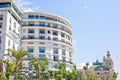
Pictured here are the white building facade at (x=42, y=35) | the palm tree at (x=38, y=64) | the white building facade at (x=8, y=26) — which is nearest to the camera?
the palm tree at (x=38, y=64)

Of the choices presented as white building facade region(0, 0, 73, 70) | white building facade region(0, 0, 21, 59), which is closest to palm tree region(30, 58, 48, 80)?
white building facade region(0, 0, 21, 59)

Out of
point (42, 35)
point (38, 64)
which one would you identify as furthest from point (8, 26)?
point (38, 64)

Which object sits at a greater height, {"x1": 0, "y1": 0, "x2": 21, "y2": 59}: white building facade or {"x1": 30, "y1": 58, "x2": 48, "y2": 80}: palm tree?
{"x1": 0, "y1": 0, "x2": 21, "y2": 59}: white building facade

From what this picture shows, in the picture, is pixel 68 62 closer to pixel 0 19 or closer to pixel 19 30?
pixel 19 30

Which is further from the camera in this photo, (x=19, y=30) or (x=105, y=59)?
(x=105, y=59)

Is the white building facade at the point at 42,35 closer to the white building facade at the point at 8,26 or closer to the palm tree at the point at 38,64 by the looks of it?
the white building facade at the point at 8,26

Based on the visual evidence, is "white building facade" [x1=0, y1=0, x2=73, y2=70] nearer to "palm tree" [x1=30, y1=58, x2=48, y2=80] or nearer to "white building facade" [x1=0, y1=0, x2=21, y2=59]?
"white building facade" [x1=0, y1=0, x2=21, y2=59]

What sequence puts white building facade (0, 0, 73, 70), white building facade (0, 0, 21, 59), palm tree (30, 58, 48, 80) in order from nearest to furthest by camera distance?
palm tree (30, 58, 48, 80), white building facade (0, 0, 21, 59), white building facade (0, 0, 73, 70)

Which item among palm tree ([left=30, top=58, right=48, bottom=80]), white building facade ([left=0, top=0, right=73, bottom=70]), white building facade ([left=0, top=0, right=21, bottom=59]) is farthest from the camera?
white building facade ([left=0, top=0, right=73, bottom=70])

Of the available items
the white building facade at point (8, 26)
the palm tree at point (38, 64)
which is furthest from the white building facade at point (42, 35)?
the palm tree at point (38, 64)

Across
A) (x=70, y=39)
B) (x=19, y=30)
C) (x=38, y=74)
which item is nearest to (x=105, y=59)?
(x=70, y=39)

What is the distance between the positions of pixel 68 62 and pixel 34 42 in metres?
13.5

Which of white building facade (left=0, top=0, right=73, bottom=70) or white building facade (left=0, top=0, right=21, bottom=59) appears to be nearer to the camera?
white building facade (left=0, top=0, right=21, bottom=59)

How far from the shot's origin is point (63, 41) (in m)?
84.3
